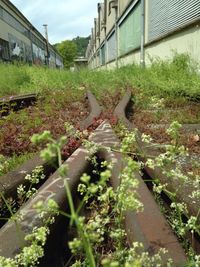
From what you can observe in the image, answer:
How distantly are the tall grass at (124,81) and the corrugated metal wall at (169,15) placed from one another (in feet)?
3.04

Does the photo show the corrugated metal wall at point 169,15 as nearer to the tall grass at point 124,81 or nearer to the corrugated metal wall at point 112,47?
the tall grass at point 124,81

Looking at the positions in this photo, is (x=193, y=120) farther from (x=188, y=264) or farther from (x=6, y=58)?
(x=6, y=58)

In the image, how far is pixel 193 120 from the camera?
3.76 meters

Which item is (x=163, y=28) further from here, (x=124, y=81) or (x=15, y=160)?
(x=15, y=160)

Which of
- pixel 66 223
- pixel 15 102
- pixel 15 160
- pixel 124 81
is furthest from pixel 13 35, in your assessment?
pixel 66 223

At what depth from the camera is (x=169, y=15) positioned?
372 inches

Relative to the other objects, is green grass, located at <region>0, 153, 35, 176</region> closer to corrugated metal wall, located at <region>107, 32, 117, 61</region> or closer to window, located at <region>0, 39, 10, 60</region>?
corrugated metal wall, located at <region>107, 32, 117, 61</region>

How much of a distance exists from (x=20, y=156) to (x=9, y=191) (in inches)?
41.9

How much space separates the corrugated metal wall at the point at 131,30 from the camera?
1455cm

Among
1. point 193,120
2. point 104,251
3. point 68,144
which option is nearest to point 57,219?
point 104,251

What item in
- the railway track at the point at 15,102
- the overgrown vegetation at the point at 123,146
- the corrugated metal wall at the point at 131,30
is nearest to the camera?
the overgrown vegetation at the point at 123,146

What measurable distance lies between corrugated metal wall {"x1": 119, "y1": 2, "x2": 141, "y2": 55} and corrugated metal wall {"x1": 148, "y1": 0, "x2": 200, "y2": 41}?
7.64ft

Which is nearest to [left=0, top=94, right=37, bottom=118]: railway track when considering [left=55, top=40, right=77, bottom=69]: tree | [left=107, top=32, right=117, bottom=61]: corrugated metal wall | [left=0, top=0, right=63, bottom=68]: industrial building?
[left=0, top=0, right=63, bottom=68]: industrial building

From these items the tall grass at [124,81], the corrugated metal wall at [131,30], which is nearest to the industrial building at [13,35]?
the corrugated metal wall at [131,30]
